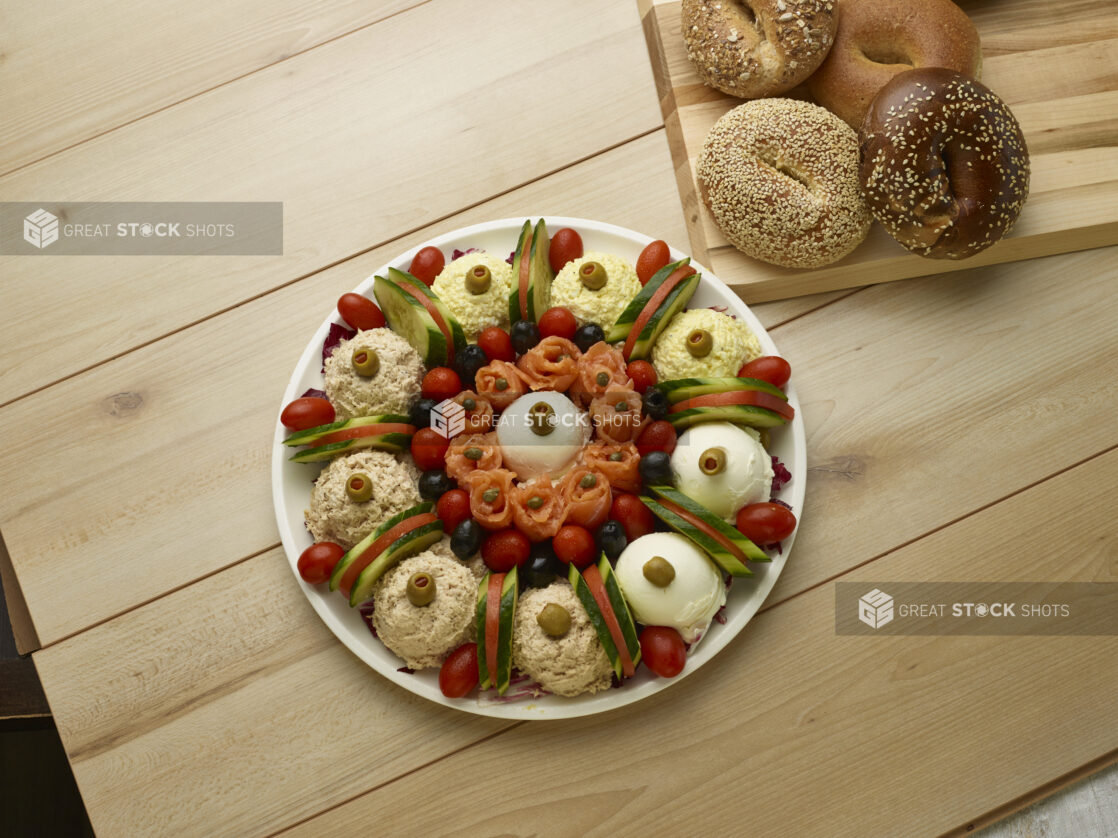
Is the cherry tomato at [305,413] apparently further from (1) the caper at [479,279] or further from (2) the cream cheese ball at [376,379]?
(1) the caper at [479,279]

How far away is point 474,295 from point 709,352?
0.48 meters

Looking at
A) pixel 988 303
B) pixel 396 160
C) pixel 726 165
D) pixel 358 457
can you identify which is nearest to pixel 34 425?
pixel 358 457

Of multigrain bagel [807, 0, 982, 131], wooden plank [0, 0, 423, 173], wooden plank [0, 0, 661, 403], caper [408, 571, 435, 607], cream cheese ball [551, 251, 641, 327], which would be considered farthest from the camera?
wooden plank [0, 0, 423, 173]

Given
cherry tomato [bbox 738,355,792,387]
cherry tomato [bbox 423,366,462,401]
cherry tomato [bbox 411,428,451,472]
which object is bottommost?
cherry tomato [bbox 738,355,792,387]

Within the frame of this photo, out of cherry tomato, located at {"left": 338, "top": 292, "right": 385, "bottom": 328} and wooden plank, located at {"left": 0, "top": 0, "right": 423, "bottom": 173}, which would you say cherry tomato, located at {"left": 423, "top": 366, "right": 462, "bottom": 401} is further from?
wooden plank, located at {"left": 0, "top": 0, "right": 423, "bottom": 173}

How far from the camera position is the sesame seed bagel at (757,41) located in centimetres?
183

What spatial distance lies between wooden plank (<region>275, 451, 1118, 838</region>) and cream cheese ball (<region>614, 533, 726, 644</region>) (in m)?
0.24

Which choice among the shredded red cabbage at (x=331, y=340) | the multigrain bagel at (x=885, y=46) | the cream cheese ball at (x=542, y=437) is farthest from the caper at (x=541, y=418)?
the multigrain bagel at (x=885, y=46)

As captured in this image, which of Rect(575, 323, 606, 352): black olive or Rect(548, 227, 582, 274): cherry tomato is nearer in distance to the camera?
Rect(575, 323, 606, 352): black olive

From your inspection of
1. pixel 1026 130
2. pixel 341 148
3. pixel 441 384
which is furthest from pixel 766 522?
pixel 341 148

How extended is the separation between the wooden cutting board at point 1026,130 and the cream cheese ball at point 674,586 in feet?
2.10

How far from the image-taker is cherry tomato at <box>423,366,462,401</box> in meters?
1.73

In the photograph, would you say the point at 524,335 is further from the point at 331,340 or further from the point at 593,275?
the point at 331,340

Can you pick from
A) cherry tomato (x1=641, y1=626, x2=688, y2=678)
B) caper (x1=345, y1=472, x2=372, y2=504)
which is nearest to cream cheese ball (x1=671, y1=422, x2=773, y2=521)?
cherry tomato (x1=641, y1=626, x2=688, y2=678)
